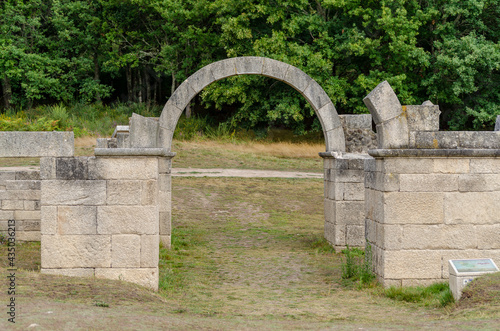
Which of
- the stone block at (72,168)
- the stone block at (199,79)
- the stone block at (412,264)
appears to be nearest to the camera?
the stone block at (72,168)

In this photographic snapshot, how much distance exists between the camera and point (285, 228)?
44.4 feet

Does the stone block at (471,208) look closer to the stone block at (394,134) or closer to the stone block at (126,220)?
the stone block at (394,134)

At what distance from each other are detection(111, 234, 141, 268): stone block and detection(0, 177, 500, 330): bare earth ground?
1.09 ft

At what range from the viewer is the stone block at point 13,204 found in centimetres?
1095

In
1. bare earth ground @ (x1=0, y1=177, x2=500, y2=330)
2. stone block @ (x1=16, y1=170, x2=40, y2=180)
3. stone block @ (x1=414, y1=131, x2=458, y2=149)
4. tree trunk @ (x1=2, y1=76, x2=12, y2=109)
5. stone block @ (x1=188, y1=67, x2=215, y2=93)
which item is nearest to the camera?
bare earth ground @ (x1=0, y1=177, x2=500, y2=330)

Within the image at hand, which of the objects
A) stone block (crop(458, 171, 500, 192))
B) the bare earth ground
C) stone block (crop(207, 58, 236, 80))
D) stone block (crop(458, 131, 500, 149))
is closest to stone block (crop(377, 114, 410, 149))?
stone block (crop(458, 131, 500, 149))

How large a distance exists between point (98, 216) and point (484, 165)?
494 centimetres

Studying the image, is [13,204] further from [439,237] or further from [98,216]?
[439,237]

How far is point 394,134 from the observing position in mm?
7289

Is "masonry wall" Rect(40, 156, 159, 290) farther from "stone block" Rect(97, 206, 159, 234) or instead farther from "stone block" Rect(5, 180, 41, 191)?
"stone block" Rect(5, 180, 41, 191)

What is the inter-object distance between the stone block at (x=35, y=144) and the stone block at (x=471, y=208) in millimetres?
4808

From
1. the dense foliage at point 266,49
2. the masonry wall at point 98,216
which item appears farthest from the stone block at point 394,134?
the dense foliage at point 266,49

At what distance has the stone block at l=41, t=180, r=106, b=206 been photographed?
6828mm

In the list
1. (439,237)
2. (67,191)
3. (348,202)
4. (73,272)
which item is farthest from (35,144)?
(348,202)
